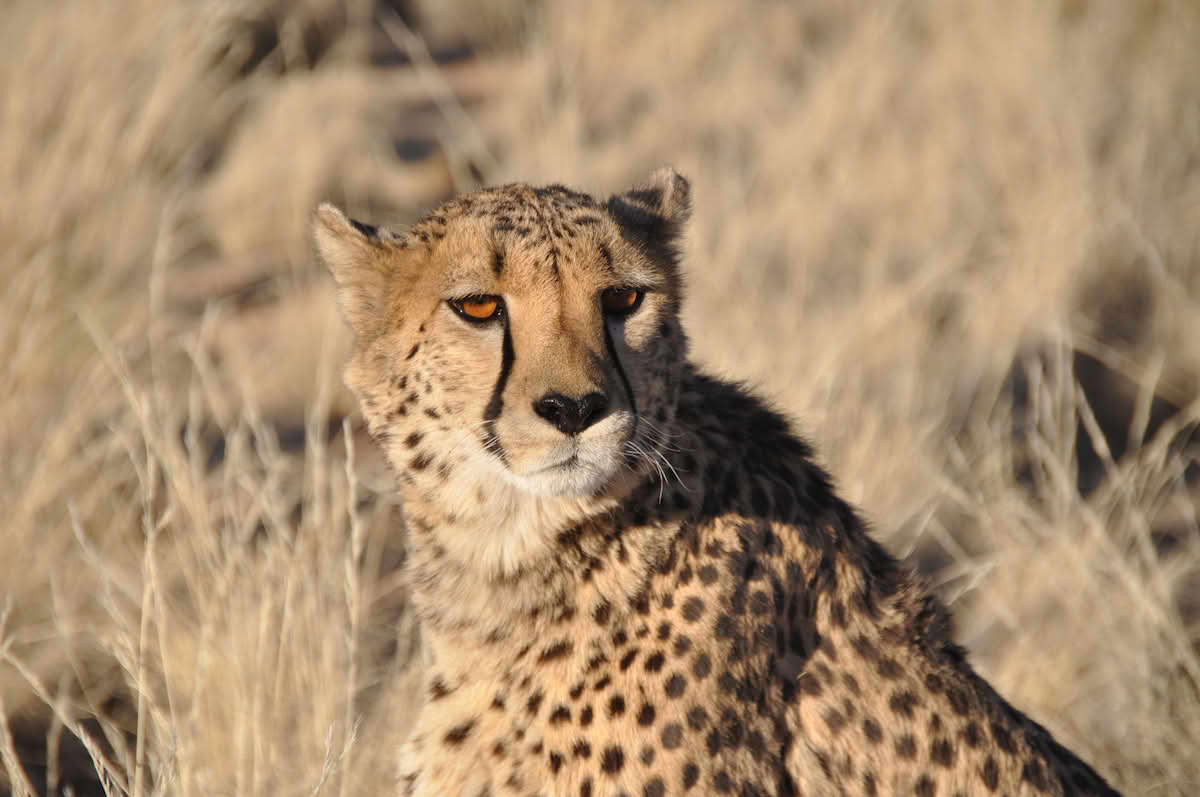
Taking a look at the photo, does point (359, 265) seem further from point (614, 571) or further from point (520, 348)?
point (614, 571)

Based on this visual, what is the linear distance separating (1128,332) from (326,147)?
3.76 metres

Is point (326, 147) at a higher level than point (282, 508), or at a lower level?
higher

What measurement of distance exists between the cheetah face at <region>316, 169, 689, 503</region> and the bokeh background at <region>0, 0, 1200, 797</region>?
1.65 ft

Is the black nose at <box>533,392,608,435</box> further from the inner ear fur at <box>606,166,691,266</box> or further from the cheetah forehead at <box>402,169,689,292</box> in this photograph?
the inner ear fur at <box>606,166,691,266</box>

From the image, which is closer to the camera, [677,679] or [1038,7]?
[677,679]

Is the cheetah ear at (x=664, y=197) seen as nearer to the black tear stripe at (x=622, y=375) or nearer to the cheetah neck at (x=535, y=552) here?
the black tear stripe at (x=622, y=375)

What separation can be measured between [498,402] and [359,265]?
43 cm

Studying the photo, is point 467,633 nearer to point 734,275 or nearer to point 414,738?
point 414,738

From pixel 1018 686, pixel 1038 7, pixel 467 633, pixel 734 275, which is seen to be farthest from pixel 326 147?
pixel 467 633

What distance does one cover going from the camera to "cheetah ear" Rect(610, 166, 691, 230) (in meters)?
2.60

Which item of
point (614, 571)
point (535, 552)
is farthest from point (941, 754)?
point (535, 552)

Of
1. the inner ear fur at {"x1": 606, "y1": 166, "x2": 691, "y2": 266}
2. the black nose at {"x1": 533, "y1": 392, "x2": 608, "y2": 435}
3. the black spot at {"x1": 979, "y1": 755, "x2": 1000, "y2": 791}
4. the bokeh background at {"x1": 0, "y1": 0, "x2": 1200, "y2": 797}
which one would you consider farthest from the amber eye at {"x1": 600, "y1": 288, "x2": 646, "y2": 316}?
the black spot at {"x1": 979, "y1": 755, "x2": 1000, "y2": 791}

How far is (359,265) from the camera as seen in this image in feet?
8.18

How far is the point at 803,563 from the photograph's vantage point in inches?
92.7
